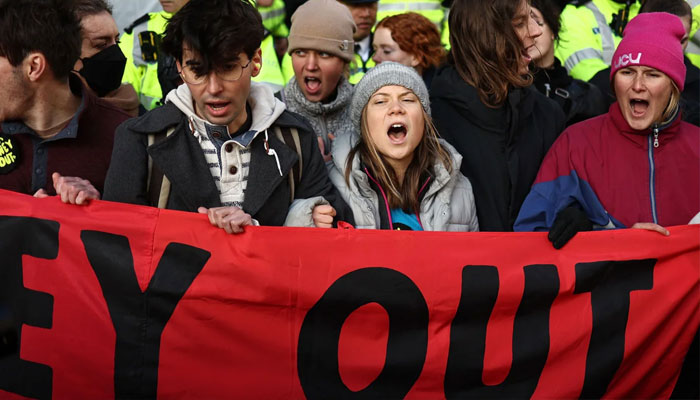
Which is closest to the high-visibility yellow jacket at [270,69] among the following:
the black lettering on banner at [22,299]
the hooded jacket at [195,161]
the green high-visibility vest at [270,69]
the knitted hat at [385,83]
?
the green high-visibility vest at [270,69]

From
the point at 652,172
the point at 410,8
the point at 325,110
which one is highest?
the point at 410,8

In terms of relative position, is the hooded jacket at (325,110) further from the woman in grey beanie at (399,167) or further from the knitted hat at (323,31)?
the woman in grey beanie at (399,167)

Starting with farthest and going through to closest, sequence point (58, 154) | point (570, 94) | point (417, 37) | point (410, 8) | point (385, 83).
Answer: point (410, 8)
point (417, 37)
point (570, 94)
point (385, 83)
point (58, 154)

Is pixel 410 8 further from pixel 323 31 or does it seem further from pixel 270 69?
pixel 323 31

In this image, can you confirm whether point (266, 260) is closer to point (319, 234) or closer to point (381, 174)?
point (319, 234)

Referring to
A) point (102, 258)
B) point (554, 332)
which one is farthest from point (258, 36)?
point (554, 332)

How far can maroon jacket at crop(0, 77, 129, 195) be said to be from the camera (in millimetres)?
4020

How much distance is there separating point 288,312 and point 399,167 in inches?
38.4

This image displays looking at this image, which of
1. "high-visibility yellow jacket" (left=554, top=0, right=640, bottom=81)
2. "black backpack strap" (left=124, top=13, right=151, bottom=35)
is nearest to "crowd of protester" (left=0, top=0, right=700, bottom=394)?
"black backpack strap" (left=124, top=13, right=151, bottom=35)

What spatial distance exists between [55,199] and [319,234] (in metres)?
1.11

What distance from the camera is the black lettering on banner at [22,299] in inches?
148

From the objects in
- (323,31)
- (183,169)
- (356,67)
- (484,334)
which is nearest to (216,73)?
(183,169)

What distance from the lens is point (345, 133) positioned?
4.51m

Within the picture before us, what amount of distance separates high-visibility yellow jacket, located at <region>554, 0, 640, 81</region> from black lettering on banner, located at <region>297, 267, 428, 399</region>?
3.36 metres
